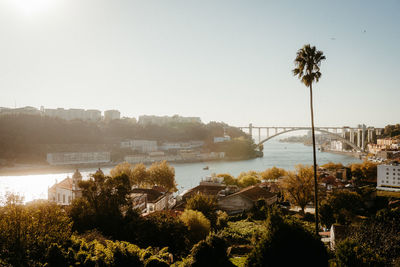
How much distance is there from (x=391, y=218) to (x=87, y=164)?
117 feet

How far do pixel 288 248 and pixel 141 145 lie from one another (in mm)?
47570

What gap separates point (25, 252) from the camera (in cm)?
384

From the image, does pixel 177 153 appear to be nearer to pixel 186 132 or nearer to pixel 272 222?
Result: pixel 186 132

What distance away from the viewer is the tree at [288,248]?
2775 mm

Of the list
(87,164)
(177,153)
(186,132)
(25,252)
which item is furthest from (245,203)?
(186,132)

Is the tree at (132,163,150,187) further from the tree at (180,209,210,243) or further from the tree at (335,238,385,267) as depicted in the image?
the tree at (335,238,385,267)

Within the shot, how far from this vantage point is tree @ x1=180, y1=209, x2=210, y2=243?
602 cm

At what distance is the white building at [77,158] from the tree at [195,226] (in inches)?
1317

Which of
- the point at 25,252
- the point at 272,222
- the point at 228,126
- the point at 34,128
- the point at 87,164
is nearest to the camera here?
the point at 272,222

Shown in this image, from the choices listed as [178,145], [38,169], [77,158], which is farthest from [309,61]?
[178,145]

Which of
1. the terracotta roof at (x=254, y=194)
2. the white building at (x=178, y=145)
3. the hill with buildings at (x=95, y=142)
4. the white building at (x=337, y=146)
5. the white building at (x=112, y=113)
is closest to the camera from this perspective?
the terracotta roof at (x=254, y=194)

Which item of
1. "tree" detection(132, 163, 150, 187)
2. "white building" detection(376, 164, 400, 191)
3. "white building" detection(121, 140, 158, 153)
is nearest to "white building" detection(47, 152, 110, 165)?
"white building" detection(121, 140, 158, 153)

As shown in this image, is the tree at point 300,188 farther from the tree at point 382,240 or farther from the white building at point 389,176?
the white building at point 389,176

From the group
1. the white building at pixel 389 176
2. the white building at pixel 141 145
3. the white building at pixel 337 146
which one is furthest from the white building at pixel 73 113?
the white building at pixel 389 176
